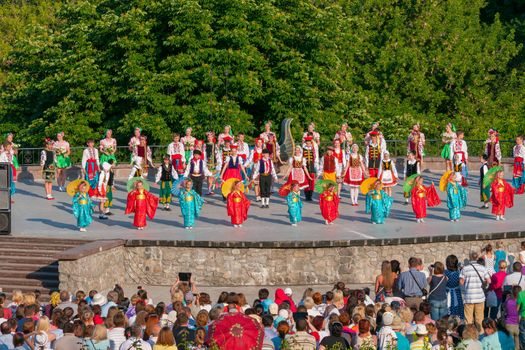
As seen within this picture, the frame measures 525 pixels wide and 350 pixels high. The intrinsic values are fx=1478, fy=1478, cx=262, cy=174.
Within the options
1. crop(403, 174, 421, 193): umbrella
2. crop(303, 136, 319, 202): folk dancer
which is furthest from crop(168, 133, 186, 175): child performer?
crop(403, 174, 421, 193): umbrella

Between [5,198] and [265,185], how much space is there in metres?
7.22

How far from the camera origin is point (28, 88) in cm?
5047

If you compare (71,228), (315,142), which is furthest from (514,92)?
(71,228)

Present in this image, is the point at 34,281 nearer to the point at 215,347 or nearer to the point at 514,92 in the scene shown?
the point at 215,347

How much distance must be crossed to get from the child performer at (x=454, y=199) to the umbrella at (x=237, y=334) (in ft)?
53.4

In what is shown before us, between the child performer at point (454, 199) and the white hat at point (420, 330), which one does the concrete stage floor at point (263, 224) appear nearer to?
the child performer at point (454, 199)

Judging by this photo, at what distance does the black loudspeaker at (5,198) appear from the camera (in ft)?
103

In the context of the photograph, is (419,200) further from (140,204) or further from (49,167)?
(49,167)

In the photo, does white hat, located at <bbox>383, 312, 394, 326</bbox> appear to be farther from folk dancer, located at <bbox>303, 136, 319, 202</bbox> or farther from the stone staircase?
folk dancer, located at <bbox>303, 136, 319, 202</bbox>

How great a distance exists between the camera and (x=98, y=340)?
19.1 metres

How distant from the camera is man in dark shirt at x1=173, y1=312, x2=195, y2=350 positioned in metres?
19.0

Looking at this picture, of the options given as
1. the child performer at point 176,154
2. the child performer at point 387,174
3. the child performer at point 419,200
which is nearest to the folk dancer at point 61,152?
the child performer at point 176,154

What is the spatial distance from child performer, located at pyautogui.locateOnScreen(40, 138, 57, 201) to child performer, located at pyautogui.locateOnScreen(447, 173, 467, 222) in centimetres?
1086

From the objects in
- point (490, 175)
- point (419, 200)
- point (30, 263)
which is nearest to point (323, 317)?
point (30, 263)
